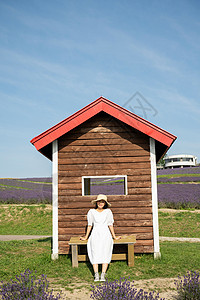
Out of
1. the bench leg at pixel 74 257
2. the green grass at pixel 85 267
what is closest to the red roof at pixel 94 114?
the bench leg at pixel 74 257

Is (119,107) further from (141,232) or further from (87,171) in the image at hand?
(141,232)

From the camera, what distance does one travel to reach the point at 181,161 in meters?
78.2

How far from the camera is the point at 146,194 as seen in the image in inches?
340

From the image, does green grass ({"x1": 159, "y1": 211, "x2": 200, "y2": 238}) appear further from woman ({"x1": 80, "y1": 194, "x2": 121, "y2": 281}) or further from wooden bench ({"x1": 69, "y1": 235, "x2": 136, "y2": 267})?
woman ({"x1": 80, "y1": 194, "x2": 121, "y2": 281})

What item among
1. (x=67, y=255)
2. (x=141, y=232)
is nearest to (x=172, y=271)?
(x=141, y=232)

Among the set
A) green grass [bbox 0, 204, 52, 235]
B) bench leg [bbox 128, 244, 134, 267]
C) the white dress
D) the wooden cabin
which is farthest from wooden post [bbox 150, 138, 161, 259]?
green grass [bbox 0, 204, 52, 235]

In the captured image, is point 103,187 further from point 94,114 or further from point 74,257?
point 74,257

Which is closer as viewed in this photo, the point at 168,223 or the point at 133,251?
the point at 133,251

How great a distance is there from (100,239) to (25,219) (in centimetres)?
1486

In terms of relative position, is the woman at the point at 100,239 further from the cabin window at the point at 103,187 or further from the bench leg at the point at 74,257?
the cabin window at the point at 103,187

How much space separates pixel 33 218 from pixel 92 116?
46.9 feet

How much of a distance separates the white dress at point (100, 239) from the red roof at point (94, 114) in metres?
2.53

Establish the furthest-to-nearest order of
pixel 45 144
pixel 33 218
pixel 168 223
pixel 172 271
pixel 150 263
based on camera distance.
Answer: pixel 33 218 → pixel 168 223 → pixel 45 144 → pixel 150 263 → pixel 172 271

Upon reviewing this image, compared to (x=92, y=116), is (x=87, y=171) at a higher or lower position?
lower
